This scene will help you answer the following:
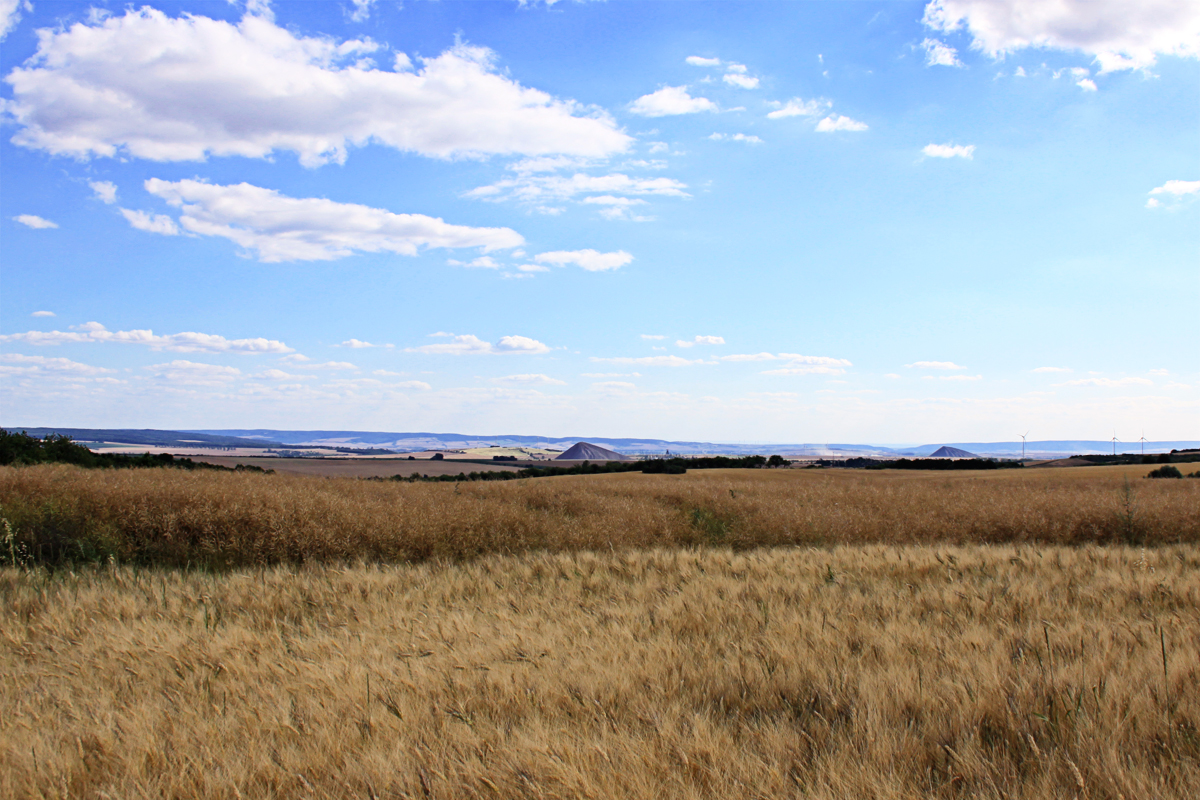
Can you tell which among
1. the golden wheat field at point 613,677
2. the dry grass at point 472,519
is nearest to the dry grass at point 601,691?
the golden wheat field at point 613,677

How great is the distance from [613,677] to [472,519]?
21.9 feet

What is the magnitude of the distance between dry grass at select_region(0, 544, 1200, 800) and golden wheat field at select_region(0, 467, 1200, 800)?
2 centimetres

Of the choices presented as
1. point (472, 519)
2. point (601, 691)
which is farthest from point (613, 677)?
point (472, 519)

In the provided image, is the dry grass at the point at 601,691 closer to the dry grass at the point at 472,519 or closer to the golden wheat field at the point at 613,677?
the golden wheat field at the point at 613,677

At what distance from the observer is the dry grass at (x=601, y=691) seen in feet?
7.79

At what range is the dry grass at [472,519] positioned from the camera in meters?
8.09

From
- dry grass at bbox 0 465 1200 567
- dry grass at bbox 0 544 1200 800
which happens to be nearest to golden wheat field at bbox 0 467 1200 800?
dry grass at bbox 0 544 1200 800

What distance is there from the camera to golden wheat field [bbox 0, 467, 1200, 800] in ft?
7.84

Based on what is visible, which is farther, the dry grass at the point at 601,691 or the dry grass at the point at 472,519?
the dry grass at the point at 472,519

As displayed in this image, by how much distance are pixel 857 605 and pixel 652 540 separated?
5.56m

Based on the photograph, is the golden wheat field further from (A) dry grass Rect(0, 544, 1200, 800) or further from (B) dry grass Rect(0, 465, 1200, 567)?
(B) dry grass Rect(0, 465, 1200, 567)

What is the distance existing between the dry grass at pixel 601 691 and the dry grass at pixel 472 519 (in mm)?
2580

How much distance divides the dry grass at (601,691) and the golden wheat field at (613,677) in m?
0.02

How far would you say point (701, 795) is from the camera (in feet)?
7.41
